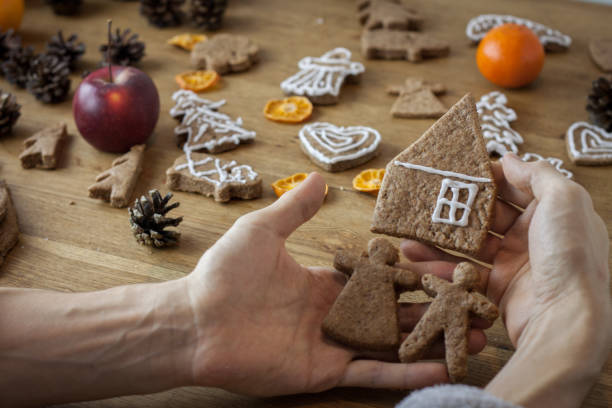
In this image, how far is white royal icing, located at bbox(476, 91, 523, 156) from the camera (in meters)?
1.80

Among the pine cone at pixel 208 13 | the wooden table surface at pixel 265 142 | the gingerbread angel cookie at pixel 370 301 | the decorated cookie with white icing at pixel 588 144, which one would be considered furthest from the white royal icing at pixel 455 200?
the pine cone at pixel 208 13

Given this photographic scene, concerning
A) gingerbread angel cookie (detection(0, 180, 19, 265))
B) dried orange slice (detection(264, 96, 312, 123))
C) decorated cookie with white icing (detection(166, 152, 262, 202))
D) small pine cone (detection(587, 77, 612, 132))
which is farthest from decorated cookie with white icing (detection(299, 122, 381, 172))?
gingerbread angel cookie (detection(0, 180, 19, 265))

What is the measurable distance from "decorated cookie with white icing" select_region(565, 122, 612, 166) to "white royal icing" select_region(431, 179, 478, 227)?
0.69 metres

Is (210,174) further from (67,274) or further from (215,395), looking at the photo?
(215,395)

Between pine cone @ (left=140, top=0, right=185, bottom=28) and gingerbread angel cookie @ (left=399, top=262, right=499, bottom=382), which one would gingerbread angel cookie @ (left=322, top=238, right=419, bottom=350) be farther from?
pine cone @ (left=140, top=0, right=185, bottom=28)

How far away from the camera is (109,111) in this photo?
1703 millimetres

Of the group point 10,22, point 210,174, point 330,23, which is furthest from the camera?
point 330,23

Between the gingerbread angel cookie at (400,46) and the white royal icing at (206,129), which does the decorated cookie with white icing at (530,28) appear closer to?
the gingerbread angel cookie at (400,46)

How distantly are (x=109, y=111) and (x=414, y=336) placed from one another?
1139 mm

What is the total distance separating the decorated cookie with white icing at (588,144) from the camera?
1791mm

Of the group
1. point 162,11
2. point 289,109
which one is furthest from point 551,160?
point 162,11

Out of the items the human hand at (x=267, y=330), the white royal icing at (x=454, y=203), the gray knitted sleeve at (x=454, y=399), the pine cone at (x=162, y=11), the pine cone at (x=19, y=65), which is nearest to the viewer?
the gray knitted sleeve at (x=454, y=399)

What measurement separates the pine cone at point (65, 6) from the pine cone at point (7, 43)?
1.34 ft

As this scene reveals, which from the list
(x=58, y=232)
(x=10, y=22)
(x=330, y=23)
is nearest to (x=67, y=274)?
(x=58, y=232)
